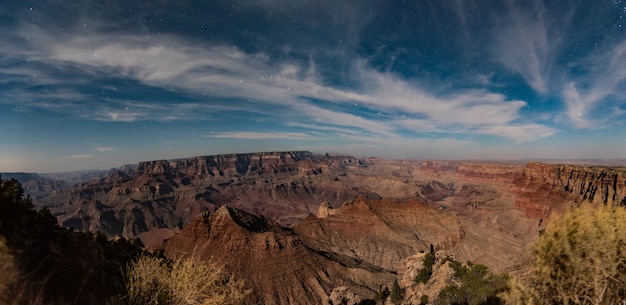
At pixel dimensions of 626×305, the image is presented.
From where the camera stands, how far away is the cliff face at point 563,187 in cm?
11464

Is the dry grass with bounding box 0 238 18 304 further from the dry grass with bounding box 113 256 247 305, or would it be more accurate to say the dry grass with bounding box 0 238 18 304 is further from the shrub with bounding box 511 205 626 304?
the shrub with bounding box 511 205 626 304

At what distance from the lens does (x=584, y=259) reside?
14539 millimetres

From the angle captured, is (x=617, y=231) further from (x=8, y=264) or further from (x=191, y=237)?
(x=191, y=237)

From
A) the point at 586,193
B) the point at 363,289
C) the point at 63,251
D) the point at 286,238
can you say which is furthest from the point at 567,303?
the point at 586,193

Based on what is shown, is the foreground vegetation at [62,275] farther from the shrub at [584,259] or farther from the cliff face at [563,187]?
the cliff face at [563,187]

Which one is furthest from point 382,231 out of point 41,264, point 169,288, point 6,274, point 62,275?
point 6,274

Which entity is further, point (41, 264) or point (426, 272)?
point (426, 272)

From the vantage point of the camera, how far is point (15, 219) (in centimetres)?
1617

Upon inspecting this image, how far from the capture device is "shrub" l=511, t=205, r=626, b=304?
14.4 m

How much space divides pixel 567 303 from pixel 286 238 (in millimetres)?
68526

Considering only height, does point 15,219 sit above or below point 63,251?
above

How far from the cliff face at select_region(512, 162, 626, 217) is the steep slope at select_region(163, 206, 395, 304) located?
3416 inches

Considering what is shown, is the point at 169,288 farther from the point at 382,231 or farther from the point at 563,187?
the point at 563,187

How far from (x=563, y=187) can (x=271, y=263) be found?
445 ft
